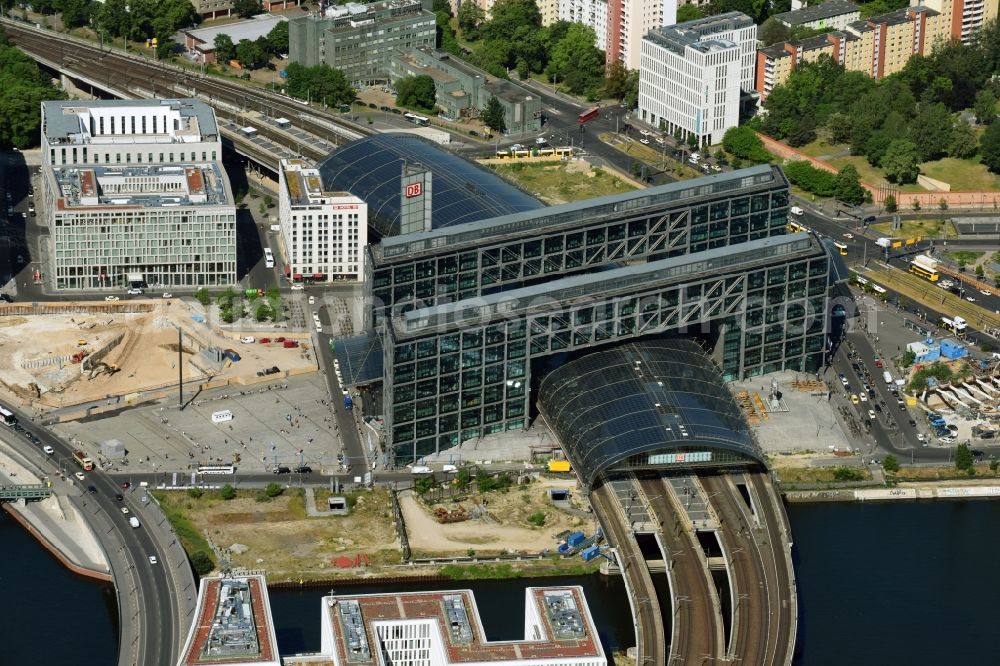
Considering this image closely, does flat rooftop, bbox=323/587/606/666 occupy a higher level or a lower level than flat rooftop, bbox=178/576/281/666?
lower

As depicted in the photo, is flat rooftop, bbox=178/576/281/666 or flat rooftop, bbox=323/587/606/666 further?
flat rooftop, bbox=323/587/606/666

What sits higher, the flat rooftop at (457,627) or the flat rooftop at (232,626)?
the flat rooftop at (232,626)

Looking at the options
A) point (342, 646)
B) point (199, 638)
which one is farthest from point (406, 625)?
point (199, 638)

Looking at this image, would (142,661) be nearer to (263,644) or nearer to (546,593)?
(263,644)

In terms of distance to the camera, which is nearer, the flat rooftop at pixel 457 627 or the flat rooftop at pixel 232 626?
the flat rooftop at pixel 232 626

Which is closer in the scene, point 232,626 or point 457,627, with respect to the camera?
point 232,626

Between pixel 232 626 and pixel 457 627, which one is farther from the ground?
pixel 232 626
